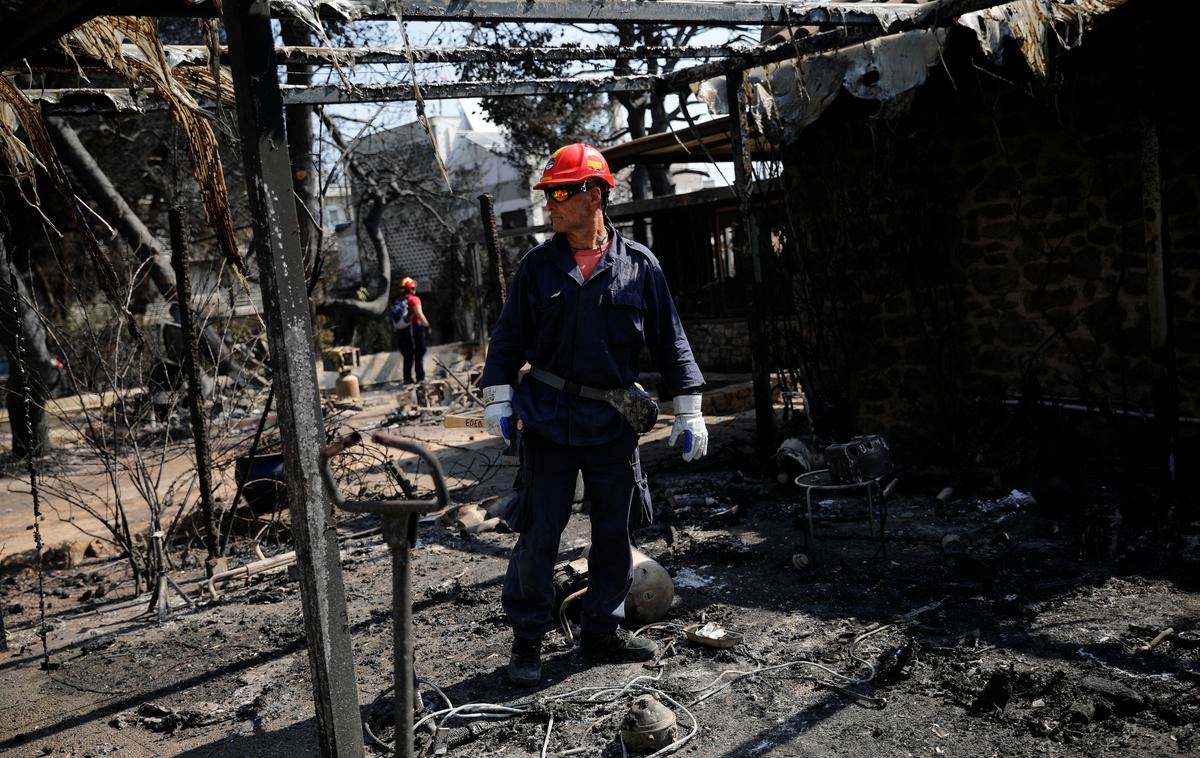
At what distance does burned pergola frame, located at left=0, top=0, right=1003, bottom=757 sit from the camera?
282 cm

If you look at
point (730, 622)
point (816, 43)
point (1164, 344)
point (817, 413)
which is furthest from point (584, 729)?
point (817, 413)

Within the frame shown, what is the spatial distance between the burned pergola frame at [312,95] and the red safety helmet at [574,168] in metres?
0.65

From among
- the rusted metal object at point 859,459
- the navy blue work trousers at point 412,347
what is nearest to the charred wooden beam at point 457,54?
the rusted metal object at point 859,459

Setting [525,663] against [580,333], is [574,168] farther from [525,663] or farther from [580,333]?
[525,663]

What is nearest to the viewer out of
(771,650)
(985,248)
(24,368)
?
(771,650)

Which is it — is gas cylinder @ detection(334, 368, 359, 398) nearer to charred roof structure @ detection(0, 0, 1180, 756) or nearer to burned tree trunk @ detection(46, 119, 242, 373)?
burned tree trunk @ detection(46, 119, 242, 373)

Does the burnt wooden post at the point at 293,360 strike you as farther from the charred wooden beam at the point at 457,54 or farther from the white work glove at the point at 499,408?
the charred wooden beam at the point at 457,54

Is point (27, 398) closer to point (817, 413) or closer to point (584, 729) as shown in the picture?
point (584, 729)

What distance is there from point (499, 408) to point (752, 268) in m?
4.29

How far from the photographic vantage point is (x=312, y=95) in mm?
5895

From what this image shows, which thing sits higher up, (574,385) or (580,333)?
(580,333)

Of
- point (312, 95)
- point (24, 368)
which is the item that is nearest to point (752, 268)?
point (312, 95)

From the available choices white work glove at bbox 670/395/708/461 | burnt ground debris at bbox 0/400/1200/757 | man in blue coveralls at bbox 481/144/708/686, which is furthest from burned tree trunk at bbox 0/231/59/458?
white work glove at bbox 670/395/708/461

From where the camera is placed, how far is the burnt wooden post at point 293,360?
280 centimetres
